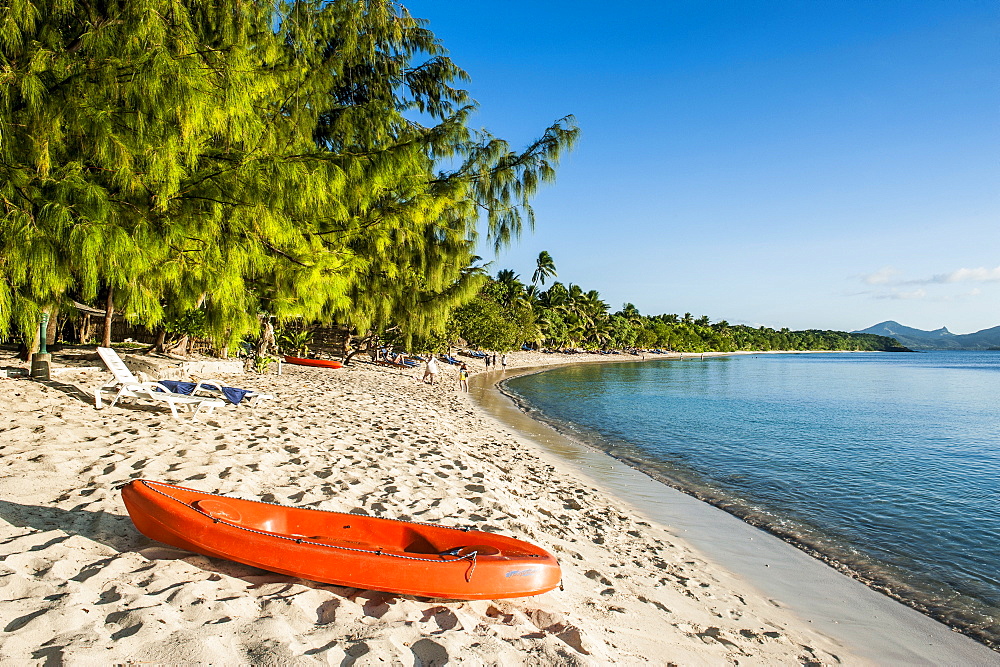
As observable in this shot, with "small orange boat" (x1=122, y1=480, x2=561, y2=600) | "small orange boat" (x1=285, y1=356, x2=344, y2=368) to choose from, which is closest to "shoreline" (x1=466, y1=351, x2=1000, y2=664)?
"small orange boat" (x1=122, y1=480, x2=561, y2=600)

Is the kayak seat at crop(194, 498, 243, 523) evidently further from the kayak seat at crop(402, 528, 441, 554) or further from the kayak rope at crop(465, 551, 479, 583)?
the kayak rope at crop(465, 551, 479, 583)

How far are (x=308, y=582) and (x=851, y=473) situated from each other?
39.5 feet

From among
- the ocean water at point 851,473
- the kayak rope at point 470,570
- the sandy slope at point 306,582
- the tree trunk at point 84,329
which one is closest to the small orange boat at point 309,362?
the tree trunk at point 84,329

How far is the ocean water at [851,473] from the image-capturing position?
644cm

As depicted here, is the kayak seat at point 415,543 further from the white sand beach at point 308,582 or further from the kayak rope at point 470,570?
the kayak rope at point 470,570

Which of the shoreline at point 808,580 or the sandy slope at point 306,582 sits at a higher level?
the sandy slope at point 306,582

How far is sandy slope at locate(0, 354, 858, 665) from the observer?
2.90 metres

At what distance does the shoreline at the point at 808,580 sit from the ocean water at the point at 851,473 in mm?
Result: 196

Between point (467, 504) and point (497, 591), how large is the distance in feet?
7.94

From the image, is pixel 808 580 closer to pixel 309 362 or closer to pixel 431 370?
pixel 431 370

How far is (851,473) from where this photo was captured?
1164 centimetres

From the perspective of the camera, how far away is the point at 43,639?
8.65ft

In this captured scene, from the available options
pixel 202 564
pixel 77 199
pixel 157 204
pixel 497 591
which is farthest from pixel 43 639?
pixel 157 204

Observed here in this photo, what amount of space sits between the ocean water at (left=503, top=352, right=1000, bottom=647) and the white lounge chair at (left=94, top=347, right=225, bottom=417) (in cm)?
801
